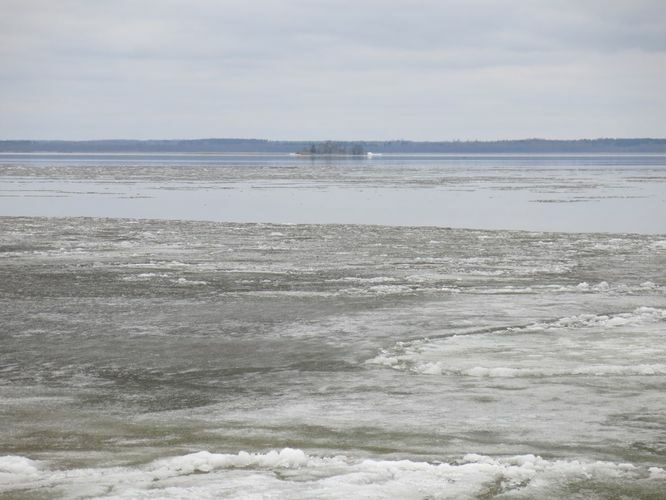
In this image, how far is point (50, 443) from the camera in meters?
6.73

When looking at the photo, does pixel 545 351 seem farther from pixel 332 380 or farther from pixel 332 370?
pixel 332 380

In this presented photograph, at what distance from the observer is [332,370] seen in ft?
29.9

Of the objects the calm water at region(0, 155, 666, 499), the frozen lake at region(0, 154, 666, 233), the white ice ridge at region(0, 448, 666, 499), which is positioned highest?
the white ice ridge at region(0, 448, 666, 499)

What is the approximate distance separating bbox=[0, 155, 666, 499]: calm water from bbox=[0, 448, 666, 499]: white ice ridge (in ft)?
0.06

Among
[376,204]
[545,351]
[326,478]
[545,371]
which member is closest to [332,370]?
[545,371]

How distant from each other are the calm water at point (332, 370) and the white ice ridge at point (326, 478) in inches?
0.7

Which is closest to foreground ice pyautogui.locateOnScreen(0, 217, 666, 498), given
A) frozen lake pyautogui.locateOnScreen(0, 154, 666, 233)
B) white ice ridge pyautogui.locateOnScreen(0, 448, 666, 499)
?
white ice ridge pyautogui.locateOnScreen(0, 448, 666, 499)

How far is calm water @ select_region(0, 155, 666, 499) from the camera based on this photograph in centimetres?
594

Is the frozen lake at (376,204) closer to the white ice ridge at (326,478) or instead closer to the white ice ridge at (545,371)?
the white ice ridge at (545,371)

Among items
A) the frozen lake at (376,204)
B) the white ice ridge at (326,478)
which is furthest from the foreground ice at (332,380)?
the frozen lake at (376,204)

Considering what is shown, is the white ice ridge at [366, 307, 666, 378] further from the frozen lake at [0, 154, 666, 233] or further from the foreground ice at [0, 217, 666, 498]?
the frozen lake at [0, 154, 666, 233]

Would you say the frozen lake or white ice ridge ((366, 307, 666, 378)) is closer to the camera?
white ice ridge ((366, 307, 666, 378))

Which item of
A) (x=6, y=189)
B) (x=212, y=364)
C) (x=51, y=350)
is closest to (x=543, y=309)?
(x=212, y=364)

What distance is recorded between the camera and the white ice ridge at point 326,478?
555cm
